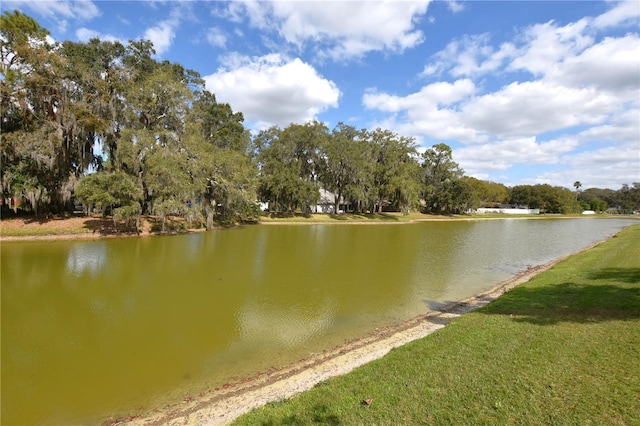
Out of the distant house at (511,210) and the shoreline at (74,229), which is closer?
the shoreline at (74,229)

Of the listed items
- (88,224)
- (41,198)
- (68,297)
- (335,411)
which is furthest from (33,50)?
(335,411)

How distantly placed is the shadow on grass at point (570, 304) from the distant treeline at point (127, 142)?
22043mm

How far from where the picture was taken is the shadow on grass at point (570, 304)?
21.0ft

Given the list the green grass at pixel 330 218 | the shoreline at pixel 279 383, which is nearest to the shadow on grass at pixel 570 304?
the shoreline at pixel 279 383

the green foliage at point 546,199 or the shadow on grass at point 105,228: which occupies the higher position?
the green foliage at point 546,199

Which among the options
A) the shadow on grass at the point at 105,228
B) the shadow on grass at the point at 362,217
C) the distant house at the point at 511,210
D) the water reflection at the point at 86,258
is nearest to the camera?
the water reflection at the point at 86,258

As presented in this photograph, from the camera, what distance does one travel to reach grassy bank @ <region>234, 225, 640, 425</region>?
11.5ft

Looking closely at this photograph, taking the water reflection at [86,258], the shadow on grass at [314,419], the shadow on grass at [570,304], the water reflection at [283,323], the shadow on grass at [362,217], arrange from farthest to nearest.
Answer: the shadow on grass at [362,217]
the water reflection at [86,258]
the water reflection at [283,323]
the shadow on grass at [570,304]
the shadow on grass at [314,419]

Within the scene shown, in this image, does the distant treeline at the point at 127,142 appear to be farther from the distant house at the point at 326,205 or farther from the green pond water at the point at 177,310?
the distant house at the point at 326,205

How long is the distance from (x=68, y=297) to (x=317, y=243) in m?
14.5

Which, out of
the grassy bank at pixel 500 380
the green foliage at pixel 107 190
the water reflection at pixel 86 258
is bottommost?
the water reflection at pixel 86 258

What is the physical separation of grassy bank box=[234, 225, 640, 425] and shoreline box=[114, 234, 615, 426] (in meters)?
0.52

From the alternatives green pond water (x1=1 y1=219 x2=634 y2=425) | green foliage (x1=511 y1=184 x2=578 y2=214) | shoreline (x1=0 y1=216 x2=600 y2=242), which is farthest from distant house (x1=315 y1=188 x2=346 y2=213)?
green foliage (x1=511 y1=184 x2=578 y2=214)

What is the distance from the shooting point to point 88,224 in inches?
888
